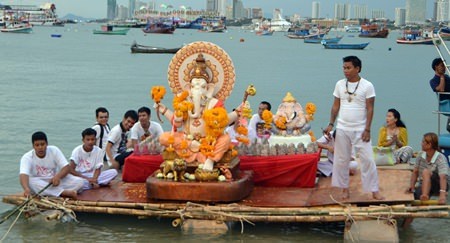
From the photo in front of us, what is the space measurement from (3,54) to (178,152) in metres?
55.7

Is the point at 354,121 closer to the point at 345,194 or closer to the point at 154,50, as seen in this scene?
the point at 345,194

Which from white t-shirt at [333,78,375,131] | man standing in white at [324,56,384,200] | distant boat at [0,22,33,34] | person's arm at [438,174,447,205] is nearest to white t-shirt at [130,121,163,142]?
man standing in white at [324,56,384,200]

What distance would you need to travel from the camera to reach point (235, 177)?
979 cm

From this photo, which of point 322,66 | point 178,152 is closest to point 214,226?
point 178,152

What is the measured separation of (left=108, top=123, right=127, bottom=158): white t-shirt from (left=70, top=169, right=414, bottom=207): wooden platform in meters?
1.05

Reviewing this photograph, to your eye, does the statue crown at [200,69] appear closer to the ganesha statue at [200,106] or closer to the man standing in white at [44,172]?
the ganesha statue at [200,106]

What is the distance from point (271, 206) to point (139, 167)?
2.22m

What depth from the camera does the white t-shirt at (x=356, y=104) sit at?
923 cm

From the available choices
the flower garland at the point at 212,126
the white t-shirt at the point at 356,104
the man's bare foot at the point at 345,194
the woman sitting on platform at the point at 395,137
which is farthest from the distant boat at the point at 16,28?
the white t-shirt at the point at 356,104

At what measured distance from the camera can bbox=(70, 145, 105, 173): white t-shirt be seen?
10.3m

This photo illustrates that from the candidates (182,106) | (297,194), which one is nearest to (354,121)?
(297,194)

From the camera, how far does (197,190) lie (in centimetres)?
944

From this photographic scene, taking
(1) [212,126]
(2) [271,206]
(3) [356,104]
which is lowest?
(2) [271,206]

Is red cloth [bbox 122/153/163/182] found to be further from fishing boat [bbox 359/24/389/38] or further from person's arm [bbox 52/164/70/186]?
fishing boat [bbox 359/24/389/38]
